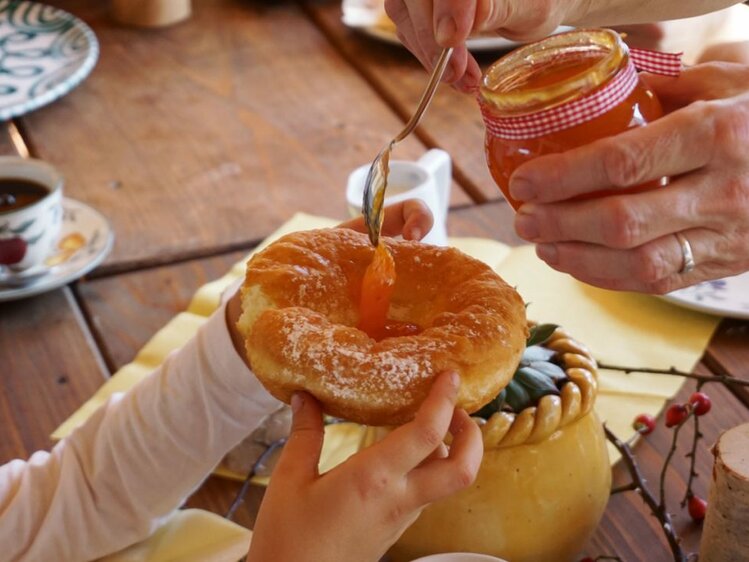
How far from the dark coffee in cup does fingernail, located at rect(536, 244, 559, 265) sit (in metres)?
0.94

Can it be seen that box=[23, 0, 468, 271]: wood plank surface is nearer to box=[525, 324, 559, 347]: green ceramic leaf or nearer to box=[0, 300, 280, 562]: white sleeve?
box=[0, 300, 280, 562]: white sleeve

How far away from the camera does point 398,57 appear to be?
2.15 metres

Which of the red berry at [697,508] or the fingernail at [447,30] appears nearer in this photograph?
the fingernail at [447,30]

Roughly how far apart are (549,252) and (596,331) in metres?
0.55

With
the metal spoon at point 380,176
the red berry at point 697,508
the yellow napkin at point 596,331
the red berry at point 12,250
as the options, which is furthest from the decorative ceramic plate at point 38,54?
the red berry at point 697,508

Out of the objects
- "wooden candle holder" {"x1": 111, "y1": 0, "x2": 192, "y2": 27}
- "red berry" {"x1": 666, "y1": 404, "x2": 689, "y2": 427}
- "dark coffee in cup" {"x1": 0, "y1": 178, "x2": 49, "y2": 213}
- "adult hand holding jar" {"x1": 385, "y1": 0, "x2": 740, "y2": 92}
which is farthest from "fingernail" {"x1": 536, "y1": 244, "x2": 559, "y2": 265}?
"wooden candle holder" {"x1": 111, "y1": 0, "x2": 192, "y2": 27}

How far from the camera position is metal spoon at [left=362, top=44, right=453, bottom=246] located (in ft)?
3.00

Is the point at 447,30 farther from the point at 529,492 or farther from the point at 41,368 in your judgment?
the point at 41,368

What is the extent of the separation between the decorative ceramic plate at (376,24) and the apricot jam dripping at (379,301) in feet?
4.31

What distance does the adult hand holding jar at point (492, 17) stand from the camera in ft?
3.05

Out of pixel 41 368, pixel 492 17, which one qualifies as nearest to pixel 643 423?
pixel 492 17

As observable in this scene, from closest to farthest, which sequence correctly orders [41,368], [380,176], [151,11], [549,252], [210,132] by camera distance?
[549,252] → [380,176] → [41,368] → [210,132] → [151,11]

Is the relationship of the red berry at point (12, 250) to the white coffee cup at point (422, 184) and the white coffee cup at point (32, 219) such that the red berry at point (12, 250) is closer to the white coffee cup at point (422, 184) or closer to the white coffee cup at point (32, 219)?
the white coffee cup at point (32, 219)

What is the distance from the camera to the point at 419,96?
1987mm
